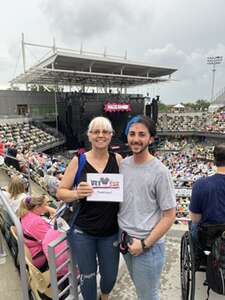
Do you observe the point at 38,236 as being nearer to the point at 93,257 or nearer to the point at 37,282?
the point at 37,282

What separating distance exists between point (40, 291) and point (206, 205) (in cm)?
130

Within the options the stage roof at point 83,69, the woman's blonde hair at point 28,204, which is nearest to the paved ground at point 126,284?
the woman's blonde hair at point 28,204

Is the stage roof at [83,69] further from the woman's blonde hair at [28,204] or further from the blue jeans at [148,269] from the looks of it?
the blue jeans at [148,269]

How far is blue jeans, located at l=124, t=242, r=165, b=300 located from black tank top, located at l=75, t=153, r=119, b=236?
0.72ft

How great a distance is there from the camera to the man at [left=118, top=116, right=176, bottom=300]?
56.3 inches

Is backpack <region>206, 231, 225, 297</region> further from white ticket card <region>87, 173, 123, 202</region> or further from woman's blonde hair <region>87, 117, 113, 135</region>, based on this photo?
woman's blonde hair <region>87, 117, 113, 135</region>

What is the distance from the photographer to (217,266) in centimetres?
167

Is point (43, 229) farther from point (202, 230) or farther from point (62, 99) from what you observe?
point (62, 99)

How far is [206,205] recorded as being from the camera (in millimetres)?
1816

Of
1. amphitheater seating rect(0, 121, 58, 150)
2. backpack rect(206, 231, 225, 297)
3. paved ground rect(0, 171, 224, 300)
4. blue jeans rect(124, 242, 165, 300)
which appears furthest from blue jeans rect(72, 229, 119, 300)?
amphitheater seating rect(0, 121, 58, 150)

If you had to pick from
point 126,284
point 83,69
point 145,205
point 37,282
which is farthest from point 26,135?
point 145,205

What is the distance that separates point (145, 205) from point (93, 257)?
0.53 metres

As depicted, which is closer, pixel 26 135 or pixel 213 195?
pixel 213 195

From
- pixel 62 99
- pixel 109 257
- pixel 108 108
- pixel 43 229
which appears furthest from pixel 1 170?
pixel 62 99
